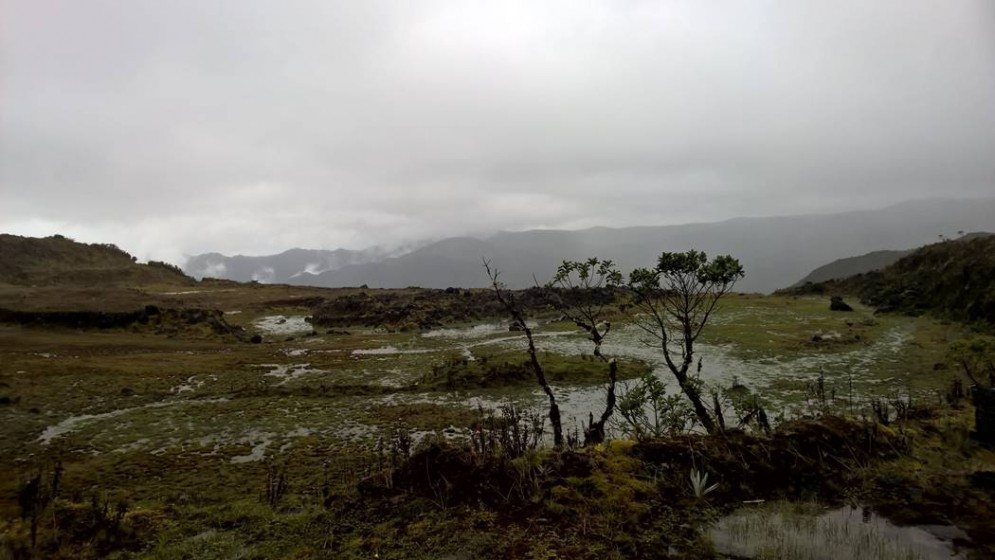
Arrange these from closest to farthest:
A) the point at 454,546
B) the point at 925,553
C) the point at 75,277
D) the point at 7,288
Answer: the point at 925,553 → the point at 454,546 → the point at 7,288 → the point at 75,277

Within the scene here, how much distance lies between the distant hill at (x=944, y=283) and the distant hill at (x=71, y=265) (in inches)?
4535

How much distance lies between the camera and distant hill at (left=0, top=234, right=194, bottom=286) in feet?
264

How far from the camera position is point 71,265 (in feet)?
309

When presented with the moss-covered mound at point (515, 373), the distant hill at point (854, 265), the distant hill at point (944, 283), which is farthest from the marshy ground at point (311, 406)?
the distant hill at point (854, 265)

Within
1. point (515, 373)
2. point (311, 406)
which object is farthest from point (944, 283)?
point (311, 406)

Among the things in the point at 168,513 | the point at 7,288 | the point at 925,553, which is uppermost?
the point at 7,288

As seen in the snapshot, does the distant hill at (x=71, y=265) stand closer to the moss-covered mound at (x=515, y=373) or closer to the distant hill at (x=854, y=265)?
the moss-covered mound at (x=515, y=373)

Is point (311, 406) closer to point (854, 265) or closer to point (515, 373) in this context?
point (515, 373)

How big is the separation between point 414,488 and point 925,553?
10.2 meters

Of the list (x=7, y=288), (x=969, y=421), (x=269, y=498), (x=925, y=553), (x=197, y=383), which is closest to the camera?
(x=925, y=553)

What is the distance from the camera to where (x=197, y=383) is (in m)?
30.8

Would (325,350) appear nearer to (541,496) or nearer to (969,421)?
(541,496)

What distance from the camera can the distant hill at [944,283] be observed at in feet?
125

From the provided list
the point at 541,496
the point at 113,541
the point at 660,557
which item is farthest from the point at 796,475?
the point at 113,541
